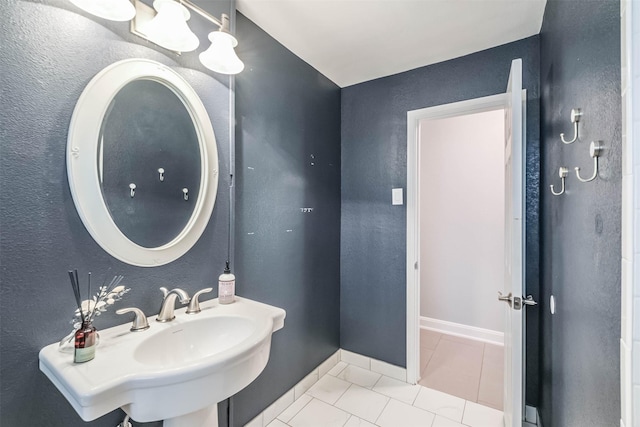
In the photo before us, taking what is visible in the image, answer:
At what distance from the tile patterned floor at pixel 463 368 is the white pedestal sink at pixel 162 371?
5.85 feet

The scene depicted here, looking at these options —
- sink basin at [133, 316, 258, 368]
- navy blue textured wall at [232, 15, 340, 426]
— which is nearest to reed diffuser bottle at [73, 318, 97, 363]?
sink basin at [133, 316, 258, 368]

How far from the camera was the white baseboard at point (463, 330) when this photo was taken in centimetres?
288

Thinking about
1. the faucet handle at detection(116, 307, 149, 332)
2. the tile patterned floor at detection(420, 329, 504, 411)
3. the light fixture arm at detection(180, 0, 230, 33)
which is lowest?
the tile patterned floor at detection(420, 329, 504, 411)

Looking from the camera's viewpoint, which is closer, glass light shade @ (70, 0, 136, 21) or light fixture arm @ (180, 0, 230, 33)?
glass light shade @ (70, 0, 136, 21)

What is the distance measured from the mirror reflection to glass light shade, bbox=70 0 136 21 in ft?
0.69

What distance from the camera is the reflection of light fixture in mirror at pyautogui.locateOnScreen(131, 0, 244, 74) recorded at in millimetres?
1080

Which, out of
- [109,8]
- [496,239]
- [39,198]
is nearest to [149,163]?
[39,198]

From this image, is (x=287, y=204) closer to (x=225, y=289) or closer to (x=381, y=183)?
(x=225, y=289)

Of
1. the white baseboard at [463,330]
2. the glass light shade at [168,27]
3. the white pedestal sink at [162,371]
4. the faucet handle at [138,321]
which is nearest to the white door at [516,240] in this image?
the white pedestal sink at [162,371]

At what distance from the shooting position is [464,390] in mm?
2100

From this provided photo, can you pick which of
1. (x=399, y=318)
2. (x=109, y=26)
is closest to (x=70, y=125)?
(x=109, y=26)

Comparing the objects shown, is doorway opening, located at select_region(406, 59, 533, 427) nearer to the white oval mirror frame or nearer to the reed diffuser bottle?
the white oval mirror frame

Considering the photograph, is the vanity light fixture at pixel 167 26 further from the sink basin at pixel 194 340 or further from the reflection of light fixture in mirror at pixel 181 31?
the sink basin at pixel 194 340

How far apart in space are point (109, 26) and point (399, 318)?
2381 millimetres
